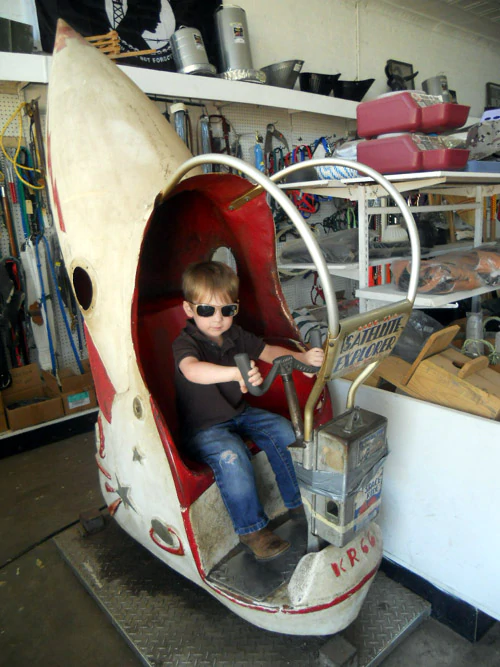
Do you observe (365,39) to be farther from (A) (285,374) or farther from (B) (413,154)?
(A) (285,374)

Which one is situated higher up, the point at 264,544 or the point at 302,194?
the point at 302,194

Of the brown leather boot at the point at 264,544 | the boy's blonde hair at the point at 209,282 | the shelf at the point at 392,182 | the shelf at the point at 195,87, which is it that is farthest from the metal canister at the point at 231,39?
the brown leather boot at the point at 264,544

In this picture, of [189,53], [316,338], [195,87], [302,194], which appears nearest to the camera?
[316,338]

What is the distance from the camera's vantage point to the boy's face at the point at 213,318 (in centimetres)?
171

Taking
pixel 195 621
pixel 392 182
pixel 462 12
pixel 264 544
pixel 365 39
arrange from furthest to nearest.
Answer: pixel 462 12
pixel 365 39
pixel 392 182
pixel 195 621
pixel 264 544

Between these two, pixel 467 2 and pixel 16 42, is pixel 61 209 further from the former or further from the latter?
pixel 467 2

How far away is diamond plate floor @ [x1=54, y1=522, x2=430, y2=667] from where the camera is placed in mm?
1612

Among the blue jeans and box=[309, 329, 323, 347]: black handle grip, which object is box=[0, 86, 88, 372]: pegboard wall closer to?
the blue jeans

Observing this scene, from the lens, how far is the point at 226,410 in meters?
1.81

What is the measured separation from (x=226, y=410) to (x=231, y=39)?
3560mm

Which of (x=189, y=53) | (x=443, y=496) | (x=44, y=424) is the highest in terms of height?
(x=189, y=53)

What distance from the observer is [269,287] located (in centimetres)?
205

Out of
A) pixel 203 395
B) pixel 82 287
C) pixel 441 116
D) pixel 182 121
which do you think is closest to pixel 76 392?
pixel 82 287

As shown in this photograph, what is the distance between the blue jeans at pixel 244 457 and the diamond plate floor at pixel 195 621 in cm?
41
